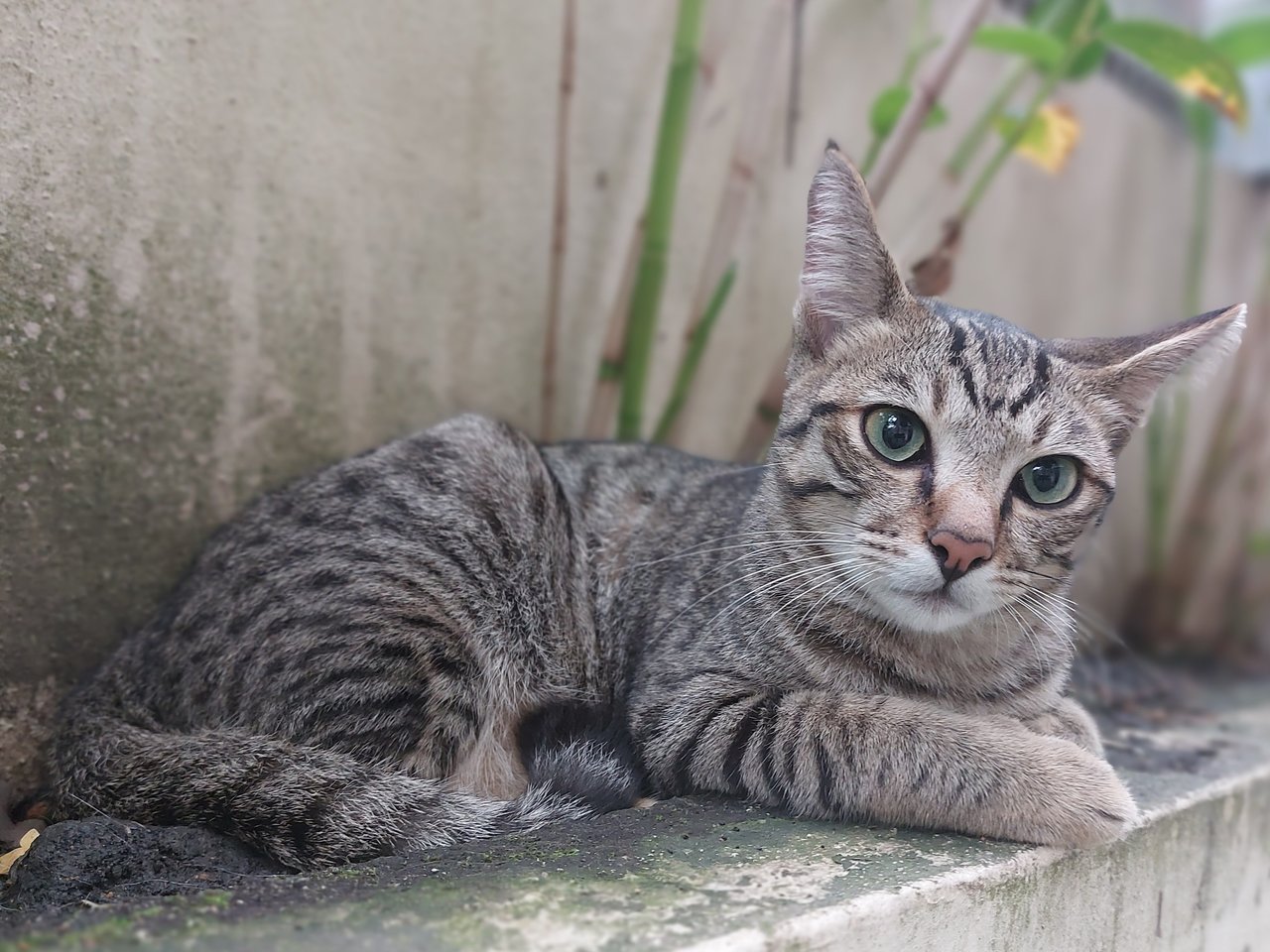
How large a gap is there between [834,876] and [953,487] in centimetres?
78

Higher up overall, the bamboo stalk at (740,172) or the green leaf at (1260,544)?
the bamboo stalk at (740,172)

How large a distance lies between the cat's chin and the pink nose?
0.05 meters

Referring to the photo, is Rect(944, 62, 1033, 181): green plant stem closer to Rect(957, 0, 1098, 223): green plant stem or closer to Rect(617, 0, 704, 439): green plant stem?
Rect(957, 0, 1098, 223): green plant stem

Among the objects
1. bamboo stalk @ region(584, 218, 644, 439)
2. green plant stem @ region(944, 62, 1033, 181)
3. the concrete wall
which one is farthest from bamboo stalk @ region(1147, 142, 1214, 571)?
bamboo stalk @ region(584, 218, 644, 439)

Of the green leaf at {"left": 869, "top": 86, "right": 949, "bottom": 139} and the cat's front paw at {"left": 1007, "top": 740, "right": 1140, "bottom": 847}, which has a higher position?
the green leaf at {"left": 869, "top": 86, "right": 949, "bottom": 139}

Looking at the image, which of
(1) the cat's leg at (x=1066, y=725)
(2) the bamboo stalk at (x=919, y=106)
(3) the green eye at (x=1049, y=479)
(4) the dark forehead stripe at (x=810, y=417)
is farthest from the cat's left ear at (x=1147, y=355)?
(2) the bamboo stalk at (x=919, y=106)

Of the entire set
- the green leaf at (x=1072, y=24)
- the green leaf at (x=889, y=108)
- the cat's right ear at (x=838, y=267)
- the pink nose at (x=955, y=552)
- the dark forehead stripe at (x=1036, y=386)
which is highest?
the green leaf at (x=1072, y=24)

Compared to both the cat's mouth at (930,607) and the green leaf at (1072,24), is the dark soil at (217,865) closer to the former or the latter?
the cat's mouth at (930,607)

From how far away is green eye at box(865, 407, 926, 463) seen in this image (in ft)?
6.93

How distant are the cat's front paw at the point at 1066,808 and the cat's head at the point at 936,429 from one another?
344 millimetres

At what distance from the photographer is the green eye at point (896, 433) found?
2.11 m

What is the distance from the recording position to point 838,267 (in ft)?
7.55

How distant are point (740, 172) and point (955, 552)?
1.97 metres

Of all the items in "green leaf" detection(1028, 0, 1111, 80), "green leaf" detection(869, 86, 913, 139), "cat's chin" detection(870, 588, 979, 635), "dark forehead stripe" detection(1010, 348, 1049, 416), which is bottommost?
"cat's chin" detection(870, 588, 979, 635)
